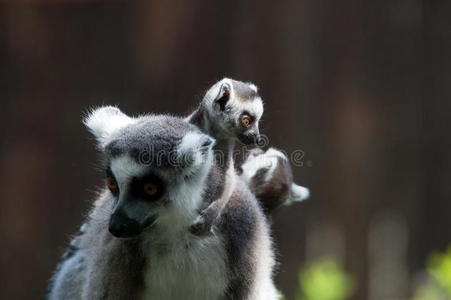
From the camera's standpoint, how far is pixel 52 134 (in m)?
7.66

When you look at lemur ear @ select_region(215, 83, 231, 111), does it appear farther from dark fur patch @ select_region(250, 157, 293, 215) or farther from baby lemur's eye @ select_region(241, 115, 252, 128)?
dark fur patch @ select_region(250, 157, 293, 215)

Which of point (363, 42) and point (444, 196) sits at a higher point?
point (363, 42)

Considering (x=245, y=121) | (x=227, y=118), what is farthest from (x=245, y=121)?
(x=227, y=118)

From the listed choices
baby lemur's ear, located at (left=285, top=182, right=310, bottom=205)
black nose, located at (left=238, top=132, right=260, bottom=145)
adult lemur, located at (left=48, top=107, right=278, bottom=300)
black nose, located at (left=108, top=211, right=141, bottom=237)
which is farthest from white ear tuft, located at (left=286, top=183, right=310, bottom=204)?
black nose, located at (left=108, top=211, right=141, bottom=237)

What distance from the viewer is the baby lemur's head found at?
3670mm

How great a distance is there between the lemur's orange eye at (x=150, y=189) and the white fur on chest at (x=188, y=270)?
1.26 feet

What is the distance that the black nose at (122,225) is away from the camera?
3021mm

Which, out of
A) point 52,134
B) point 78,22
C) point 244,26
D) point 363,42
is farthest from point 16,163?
point 363,42

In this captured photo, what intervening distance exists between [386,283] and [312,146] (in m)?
1.90

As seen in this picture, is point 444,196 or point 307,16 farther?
point 444,196

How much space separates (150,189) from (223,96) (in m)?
0.79

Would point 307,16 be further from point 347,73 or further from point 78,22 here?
point 78,22

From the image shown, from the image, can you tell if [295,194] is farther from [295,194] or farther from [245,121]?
[245,121]

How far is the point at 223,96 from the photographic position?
145 inches
